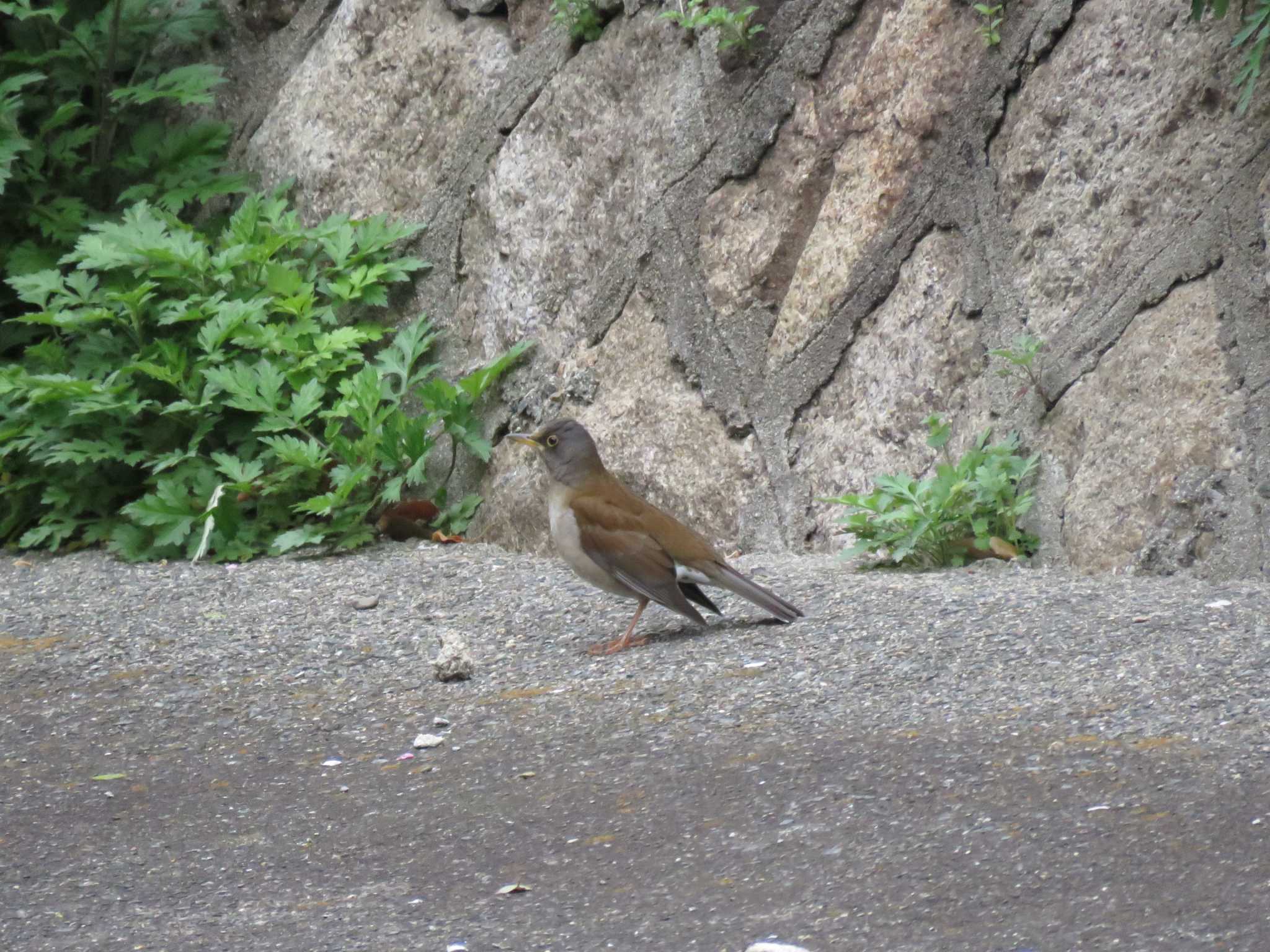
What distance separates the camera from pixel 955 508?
18.4 ft

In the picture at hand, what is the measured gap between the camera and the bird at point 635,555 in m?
5.07

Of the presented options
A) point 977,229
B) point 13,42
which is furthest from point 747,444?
point 13,42

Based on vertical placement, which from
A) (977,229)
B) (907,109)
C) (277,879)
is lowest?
(277,879)

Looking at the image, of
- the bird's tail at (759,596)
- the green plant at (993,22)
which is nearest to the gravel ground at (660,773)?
the bird's tail at (759,596)

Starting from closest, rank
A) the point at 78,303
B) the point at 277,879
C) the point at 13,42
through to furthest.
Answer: the point at 277,879 < the point at 78,303 < the point at 13,42

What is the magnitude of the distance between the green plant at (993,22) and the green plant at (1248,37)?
0.83 meters

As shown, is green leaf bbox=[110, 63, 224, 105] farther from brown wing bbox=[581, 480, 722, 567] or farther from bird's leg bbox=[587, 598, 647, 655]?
bird's leg bbox=[587, 598, 647, 655]

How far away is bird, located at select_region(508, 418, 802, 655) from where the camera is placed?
5.07m

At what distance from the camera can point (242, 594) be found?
6.06 metres

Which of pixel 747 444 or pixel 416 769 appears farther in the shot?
pixel 747 444

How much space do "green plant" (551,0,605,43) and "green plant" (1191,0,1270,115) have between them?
2.77 meters

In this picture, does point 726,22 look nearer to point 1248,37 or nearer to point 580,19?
point 580,19

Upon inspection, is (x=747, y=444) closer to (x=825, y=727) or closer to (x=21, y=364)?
(x=825, y=727)

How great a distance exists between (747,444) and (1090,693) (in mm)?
2577
